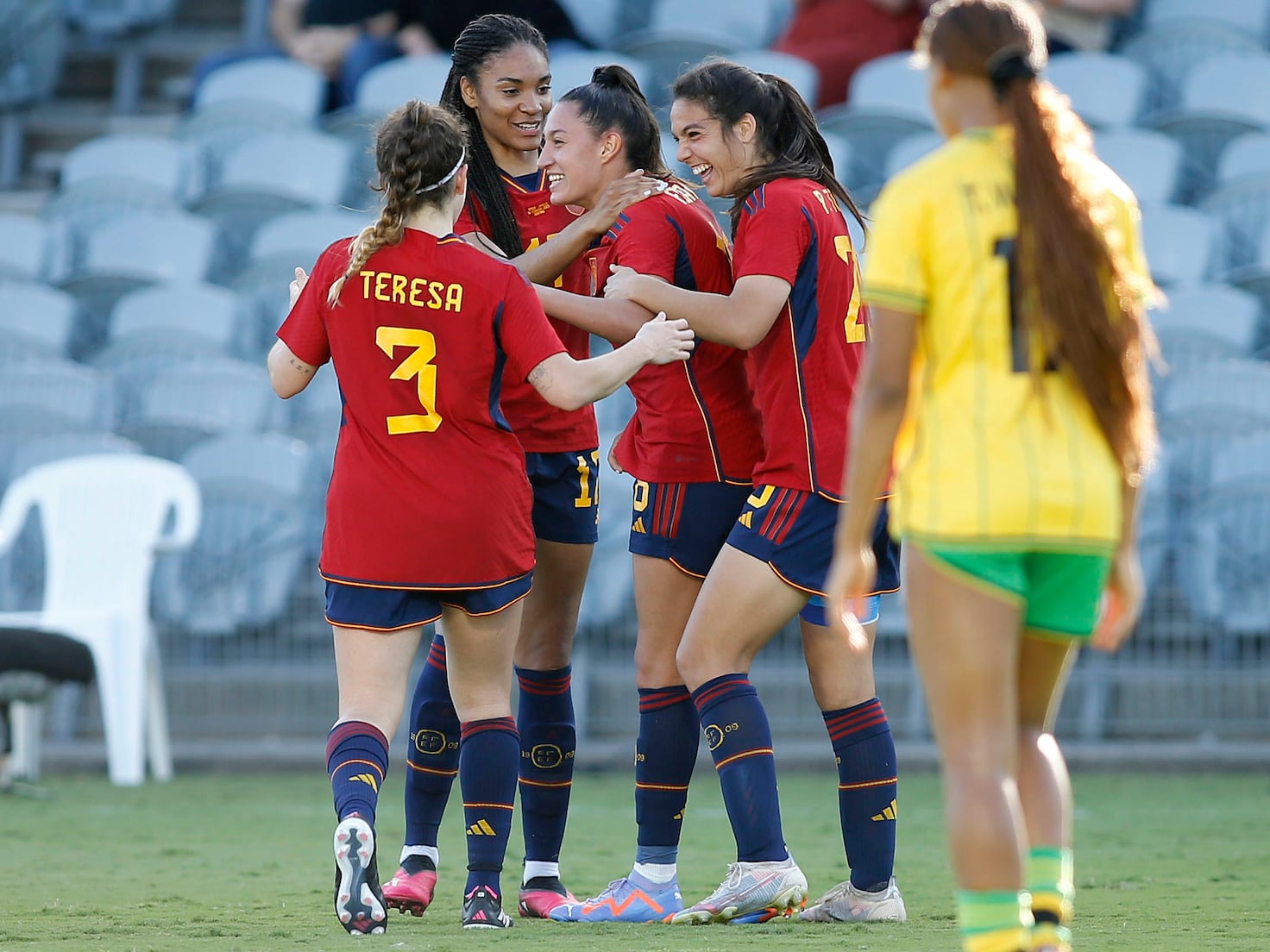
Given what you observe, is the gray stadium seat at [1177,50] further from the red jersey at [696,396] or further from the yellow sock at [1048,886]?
the yellow sock at [1048,886]

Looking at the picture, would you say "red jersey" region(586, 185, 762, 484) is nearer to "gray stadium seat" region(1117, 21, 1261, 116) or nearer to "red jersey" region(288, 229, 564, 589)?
"red jersey" region(288, 229, 564, 589)

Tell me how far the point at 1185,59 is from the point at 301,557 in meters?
6.39

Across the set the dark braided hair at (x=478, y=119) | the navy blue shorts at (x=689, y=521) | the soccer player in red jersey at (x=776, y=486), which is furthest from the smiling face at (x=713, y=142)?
the navy blue shorts at (x=689, y=521)

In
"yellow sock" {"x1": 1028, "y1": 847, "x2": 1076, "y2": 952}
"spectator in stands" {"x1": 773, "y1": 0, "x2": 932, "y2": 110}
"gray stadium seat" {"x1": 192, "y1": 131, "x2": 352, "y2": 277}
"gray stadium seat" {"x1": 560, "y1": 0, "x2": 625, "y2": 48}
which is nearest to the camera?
"yellow sock" {"x1": 1028, "y1": 847, "x2": 1076, "y2": 952}

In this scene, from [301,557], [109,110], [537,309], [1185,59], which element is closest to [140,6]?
[109,110]

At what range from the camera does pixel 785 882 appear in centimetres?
407

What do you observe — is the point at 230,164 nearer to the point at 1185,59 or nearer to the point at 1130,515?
the point at 1185,59

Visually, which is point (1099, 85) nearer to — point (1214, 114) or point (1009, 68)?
point (1214, 114)

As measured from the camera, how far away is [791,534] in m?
4.00

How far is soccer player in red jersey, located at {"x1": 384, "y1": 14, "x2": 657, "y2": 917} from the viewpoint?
4.46 meters

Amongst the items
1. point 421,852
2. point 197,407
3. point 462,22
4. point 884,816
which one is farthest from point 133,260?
point 884,816

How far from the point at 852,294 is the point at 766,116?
1.52 feet

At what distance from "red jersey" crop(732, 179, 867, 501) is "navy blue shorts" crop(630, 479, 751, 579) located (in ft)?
0.69

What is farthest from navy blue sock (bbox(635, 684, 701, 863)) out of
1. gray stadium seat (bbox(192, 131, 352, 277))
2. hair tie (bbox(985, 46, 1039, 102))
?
gray stadium seat (bbox(192, 131, 352, 277))
